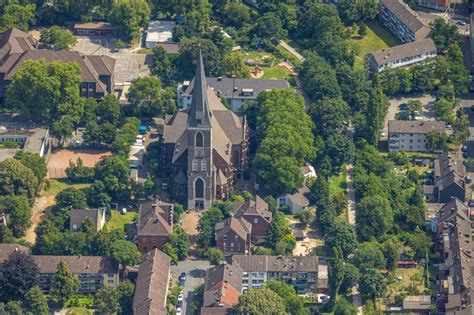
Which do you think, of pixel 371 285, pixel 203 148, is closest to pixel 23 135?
pixel 203 148

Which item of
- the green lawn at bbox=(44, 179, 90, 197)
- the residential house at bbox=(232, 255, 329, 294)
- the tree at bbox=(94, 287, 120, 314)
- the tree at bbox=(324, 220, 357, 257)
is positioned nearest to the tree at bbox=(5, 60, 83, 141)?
the green lawn at bbox=(44, 179, 90, 197)

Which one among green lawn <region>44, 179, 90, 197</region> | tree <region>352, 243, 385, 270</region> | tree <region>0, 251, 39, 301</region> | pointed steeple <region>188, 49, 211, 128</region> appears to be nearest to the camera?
tree <region>0, 251, 39, 301</region>

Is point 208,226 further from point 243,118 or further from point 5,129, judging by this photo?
point 5,129

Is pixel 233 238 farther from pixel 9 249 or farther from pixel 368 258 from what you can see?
pixel 9 249

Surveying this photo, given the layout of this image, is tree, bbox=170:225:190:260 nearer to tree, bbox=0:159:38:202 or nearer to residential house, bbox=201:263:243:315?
residential house, bbox=201:263:243:315

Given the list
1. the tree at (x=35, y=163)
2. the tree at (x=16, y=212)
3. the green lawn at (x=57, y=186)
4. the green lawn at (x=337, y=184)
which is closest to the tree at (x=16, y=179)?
the tree at (x=35, y=163)

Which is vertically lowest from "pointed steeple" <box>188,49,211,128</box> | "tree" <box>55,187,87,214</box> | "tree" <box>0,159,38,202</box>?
"tree" <box>55,187,87,214</box>
